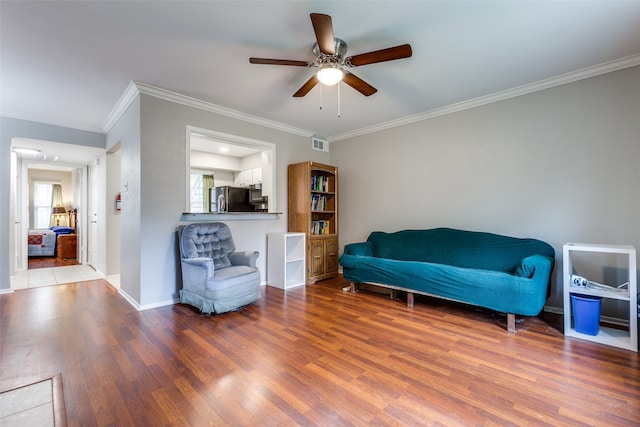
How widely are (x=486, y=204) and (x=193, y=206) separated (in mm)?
6257

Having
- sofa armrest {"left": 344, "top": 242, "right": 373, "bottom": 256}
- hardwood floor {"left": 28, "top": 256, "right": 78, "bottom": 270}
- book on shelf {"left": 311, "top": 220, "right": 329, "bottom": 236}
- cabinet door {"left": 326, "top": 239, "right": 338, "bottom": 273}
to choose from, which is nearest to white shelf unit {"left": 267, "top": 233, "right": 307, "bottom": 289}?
book on shelf {"left": 311, "top": 220, "right": 329, "bottom": 236}

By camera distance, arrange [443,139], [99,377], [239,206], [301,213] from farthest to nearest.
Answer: [239,206] → [301,213] → [443,139] → [99,377]

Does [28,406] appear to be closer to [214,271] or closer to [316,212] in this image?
[214,271]

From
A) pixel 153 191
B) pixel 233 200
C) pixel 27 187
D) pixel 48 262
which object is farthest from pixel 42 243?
pixel 153 191

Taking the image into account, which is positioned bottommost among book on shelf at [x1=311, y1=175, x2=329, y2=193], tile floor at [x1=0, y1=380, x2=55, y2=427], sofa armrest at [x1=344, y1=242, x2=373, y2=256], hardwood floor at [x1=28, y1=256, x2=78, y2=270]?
tile floor at [x1=0, y1=380, x2=55, y2=427]

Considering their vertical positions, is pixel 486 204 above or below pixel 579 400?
above

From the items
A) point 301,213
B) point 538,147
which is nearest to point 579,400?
point 538,147

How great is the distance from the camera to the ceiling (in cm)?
199

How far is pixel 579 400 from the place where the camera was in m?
1.62

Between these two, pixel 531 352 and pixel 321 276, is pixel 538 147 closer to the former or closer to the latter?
pixel 531 352

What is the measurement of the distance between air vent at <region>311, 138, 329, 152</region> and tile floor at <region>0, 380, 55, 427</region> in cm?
439

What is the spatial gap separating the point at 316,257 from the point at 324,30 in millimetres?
3209

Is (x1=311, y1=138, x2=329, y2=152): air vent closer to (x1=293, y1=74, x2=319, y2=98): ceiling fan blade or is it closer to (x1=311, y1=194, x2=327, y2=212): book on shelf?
(x1=311, y1=194, x2=327, y2=212): book on shelf

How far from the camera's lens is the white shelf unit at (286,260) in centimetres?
409
